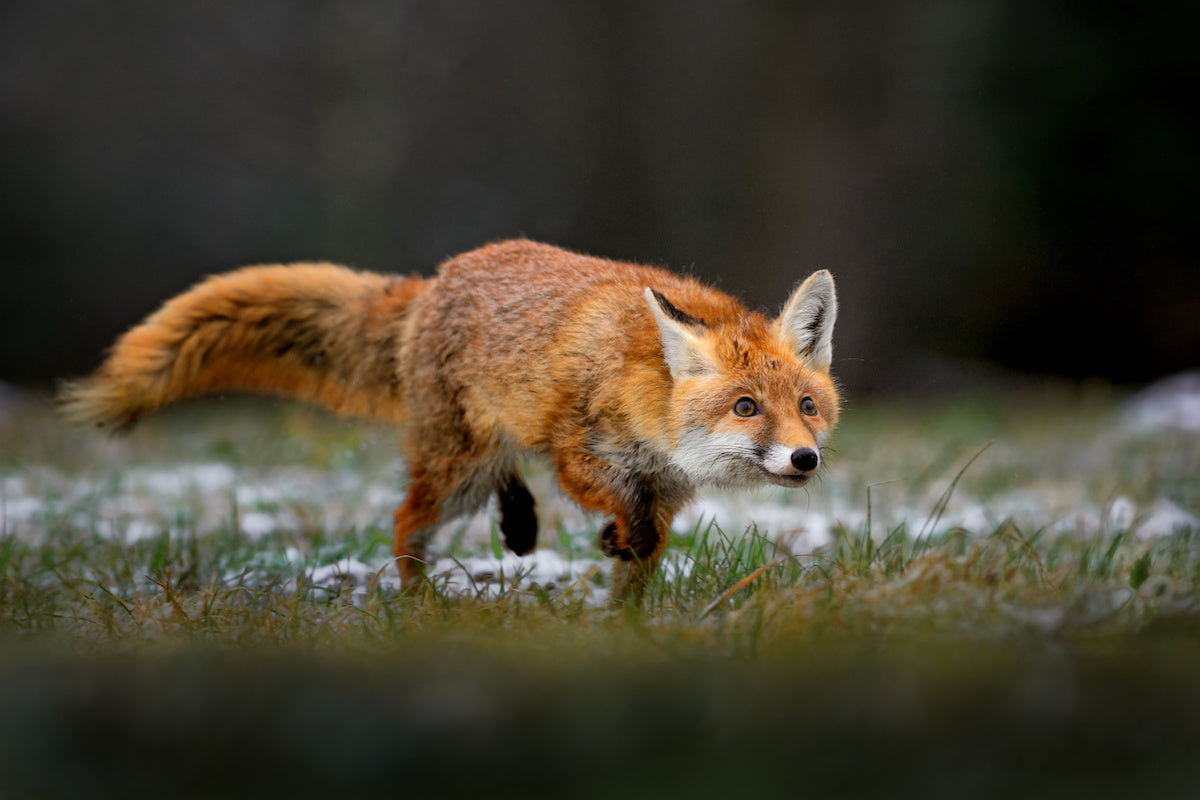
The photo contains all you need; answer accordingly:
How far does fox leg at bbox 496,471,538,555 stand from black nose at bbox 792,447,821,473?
152cm

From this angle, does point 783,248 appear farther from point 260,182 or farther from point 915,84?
point 260,182

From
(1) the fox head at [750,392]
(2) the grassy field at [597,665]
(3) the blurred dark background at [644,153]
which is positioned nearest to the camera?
(2) the grassy field at [597,665]

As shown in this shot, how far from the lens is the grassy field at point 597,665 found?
1654 millimetres

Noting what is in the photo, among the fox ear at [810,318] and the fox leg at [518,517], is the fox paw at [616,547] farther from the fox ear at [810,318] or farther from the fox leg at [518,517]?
the fox ear at [810,318]

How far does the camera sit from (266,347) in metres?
4.67

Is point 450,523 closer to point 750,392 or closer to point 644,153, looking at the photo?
point 750,392

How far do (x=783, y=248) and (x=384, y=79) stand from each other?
4.40 m

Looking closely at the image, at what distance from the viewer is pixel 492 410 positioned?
160 inches

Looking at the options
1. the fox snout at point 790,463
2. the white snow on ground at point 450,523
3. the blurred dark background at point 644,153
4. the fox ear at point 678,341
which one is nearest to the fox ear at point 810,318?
the fox ear at point 678,341

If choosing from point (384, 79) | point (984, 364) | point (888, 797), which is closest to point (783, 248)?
point (984, 364)

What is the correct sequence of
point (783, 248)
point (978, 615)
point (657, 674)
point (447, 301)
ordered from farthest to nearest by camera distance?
point (783, 248) < point (447, 301) < point (978, 615) < point (657, 674)

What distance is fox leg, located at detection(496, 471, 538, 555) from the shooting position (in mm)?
4383

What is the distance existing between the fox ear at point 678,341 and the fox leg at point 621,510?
0.44 metres

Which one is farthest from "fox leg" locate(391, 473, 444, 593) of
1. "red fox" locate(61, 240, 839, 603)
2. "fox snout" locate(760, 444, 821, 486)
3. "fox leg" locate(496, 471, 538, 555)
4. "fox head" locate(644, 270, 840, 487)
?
"fox snout" locate(760, 444, 821, 486)
